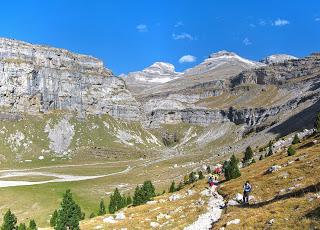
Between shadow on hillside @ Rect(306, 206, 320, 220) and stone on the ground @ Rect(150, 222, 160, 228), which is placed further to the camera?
stone on the ground @ Rect(150, 222, 160, 228)

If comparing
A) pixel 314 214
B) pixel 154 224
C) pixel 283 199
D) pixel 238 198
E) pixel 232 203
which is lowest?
pixel 154 224

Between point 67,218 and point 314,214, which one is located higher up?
point 314,214

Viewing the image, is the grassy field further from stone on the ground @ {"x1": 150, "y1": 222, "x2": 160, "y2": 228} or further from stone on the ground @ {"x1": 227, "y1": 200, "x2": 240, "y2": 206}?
stone on the ground @ {"x1": 150, "y1": 222, "x2": 160, "y2": 228}

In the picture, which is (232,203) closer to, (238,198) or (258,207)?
(238,198)

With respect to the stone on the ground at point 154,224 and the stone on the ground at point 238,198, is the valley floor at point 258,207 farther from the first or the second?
the stone on the ground at point 238,198

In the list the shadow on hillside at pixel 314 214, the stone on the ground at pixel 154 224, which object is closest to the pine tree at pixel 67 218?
the stone on the ground at pixel 154 224

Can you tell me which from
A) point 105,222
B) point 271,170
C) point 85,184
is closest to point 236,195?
point 271,170

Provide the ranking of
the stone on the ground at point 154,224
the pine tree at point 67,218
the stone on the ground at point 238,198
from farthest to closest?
the pine tree at point 67,218
the stone on the ground at point 154,224
the stone on the ground at point 238,198

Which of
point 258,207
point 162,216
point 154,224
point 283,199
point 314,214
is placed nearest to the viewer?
point 314,214

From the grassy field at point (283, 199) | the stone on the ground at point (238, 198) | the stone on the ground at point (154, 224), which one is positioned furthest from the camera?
the stone on the ground at point (154, 224)

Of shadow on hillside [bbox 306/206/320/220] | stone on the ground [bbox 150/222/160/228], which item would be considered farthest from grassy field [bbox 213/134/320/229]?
stone on the ground [bbox 150/222/160/228]

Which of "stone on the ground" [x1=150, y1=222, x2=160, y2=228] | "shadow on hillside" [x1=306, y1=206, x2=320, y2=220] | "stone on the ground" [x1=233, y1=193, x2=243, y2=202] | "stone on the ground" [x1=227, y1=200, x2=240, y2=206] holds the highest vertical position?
"shadow on hillside" [x1=306, y1=206, x2=320, y2=220]

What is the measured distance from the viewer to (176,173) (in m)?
192

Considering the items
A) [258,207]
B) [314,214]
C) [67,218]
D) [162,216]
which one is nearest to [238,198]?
[258,207]
